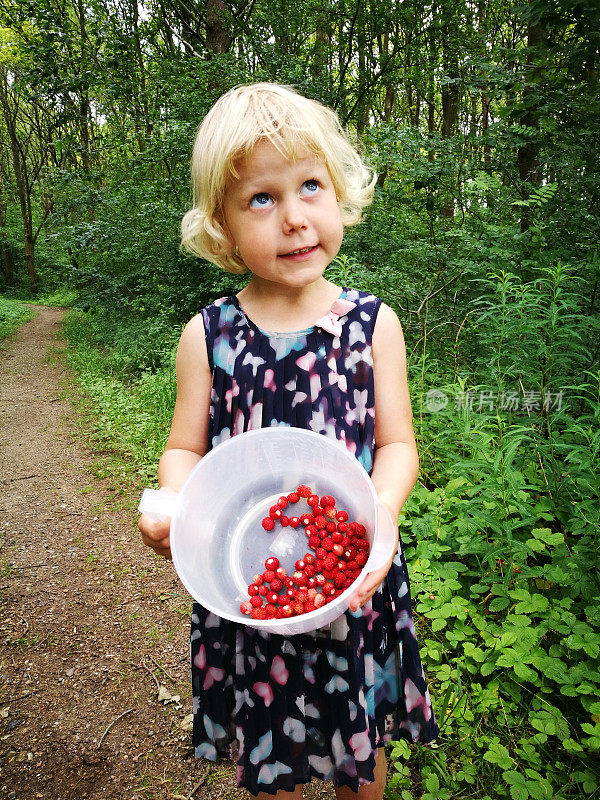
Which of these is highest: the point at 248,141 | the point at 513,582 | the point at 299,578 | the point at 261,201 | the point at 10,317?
the point at 248,141

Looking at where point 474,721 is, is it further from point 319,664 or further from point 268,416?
point 268,416

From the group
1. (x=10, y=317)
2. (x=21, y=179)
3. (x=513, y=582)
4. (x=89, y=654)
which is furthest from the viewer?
(x=21, y=179)

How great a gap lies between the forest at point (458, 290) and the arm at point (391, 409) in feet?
2.81

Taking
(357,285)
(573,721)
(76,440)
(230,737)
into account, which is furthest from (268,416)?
(76,440)

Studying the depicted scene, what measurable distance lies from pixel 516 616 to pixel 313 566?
47.8 inches

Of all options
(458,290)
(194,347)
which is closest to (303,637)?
(194,347)

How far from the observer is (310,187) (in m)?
1.03

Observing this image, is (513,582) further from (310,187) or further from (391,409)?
(310,187)

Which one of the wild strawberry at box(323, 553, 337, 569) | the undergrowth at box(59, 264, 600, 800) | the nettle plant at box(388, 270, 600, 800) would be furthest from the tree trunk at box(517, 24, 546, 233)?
the wild strawberry at box(323, 553, 337, 569)

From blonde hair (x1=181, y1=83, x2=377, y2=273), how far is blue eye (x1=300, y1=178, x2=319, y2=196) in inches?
2.1

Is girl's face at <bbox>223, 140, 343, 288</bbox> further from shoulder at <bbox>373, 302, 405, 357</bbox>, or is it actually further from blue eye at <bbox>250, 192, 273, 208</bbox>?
shoulder at <bbox>373, 302, 405, 357</bbox>

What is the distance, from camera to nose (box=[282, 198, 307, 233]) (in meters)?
0.98

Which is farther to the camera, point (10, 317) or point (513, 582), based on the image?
point (10, 317)

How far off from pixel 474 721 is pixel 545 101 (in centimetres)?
317
